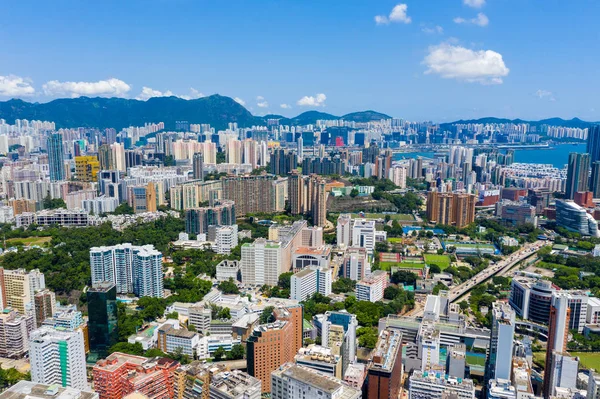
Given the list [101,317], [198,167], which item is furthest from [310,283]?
[198,167]

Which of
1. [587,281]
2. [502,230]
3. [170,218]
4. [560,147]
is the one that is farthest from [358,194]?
[560,147]

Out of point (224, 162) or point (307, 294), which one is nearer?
point (307, 294)

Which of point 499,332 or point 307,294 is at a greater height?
point 499,332

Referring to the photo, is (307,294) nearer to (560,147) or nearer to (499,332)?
(499,332)

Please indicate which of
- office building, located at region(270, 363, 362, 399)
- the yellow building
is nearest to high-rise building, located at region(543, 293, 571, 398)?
office building, located at region(270, 363, 362, 399)

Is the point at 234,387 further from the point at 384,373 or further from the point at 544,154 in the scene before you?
the point at 544,154

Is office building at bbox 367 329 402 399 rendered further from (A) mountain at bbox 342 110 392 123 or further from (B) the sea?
(A) mountain at bbox 342 110 392 123
